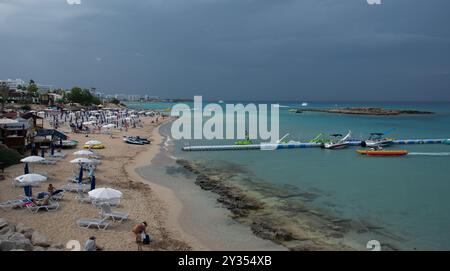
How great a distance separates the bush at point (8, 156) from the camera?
17219 mm

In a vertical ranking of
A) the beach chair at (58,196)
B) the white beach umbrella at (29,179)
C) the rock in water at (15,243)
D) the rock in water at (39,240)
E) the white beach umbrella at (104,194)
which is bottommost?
the rock in water at (39,240)

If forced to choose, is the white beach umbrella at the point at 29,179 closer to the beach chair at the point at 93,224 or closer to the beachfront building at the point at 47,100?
the beach chair at the point at 93,224

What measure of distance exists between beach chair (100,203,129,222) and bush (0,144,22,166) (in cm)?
899

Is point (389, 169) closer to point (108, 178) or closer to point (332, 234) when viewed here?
point (332, 234)

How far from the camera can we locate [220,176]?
2016 centimetres

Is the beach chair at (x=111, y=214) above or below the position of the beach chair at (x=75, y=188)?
below

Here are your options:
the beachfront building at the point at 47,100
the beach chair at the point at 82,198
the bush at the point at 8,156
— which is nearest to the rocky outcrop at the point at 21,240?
the beach chair at the point at 82,198

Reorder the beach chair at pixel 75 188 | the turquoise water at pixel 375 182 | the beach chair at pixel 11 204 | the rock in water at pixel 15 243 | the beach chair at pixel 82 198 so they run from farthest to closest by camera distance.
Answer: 1. the beach chair at pixel 75 188
2. the turquoise water at pixel 375 182
3. the beach chair at pixel 82 198
4. the beach chair at pixel 11 204
5. the rock in water at pixel 15 243

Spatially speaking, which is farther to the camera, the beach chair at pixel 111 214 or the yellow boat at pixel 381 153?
the yellow boat at pixel 381 153

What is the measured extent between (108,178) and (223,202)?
6.28m

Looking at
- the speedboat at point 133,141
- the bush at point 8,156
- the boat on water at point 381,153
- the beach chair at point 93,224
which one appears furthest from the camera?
the speedboat at point 133,141

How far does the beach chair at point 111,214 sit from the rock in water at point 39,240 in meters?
2.47

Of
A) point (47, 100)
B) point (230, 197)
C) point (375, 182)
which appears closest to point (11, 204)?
point (230, 197)
